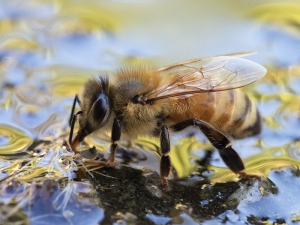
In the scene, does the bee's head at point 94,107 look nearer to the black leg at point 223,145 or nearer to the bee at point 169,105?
the bee at point 169,105

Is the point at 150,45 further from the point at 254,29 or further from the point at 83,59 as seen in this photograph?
the point at 254,29

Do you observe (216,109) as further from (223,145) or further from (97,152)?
(97,152)

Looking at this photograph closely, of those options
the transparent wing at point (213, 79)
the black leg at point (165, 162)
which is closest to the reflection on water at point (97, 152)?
the black leg at point (165, 162)

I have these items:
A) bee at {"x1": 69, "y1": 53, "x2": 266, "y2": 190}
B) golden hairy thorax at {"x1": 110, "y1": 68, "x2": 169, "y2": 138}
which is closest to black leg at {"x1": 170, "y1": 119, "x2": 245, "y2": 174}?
bee at {"x1": 69, "y1": 53, "x2": 266, "y2": 190}

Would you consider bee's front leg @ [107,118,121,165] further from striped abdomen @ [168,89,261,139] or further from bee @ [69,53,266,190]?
striped abdomen @ [168,89,261,139]

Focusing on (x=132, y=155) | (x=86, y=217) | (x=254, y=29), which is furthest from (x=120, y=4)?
(x=86, y=217)

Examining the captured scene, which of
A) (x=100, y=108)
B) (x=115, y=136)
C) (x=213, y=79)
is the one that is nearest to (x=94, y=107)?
(x=100, y=108)
